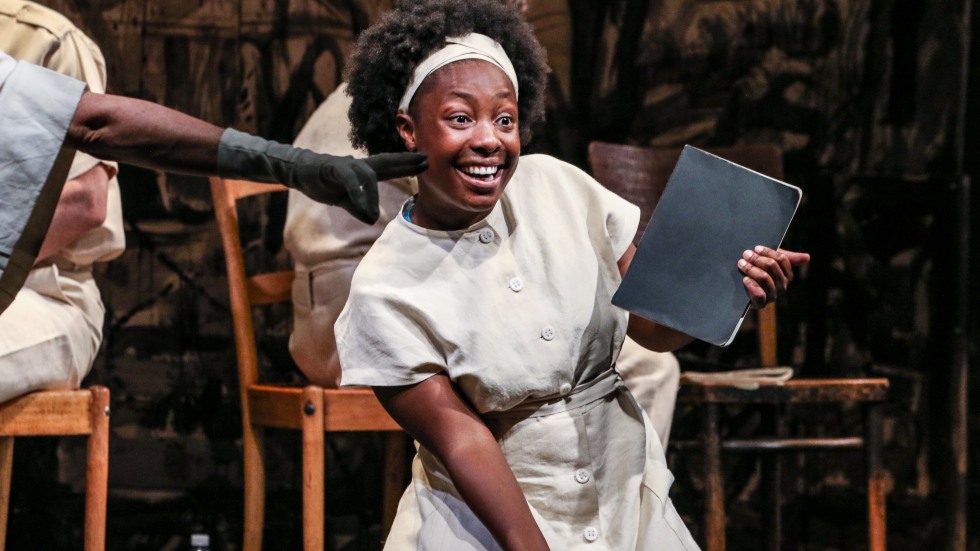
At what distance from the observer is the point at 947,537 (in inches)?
134

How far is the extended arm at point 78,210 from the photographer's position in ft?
7.58

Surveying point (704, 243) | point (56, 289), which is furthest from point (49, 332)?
point (704, 243)

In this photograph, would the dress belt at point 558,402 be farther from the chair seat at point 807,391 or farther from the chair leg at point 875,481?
the chair leg at point 875,481

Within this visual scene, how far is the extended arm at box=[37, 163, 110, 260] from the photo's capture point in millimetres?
2311

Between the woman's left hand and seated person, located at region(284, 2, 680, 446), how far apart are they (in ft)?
2.86

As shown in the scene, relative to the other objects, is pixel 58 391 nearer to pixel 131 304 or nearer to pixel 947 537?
pixel 131 304

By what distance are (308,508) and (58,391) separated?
0.56 m

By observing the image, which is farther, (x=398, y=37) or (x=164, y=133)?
(x=398, y=37)

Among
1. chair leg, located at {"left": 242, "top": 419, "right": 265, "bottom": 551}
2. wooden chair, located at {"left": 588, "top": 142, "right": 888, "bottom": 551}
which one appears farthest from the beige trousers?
wooden chair, located at {"left": 588, "top": 142, "right": 888, "bottom": 551}

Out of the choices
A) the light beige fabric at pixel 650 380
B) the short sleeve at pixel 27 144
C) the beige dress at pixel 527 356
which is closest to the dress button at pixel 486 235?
the beige dress at pixel 527 356

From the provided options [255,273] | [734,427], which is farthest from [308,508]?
[734,427]

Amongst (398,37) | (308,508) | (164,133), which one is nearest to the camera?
(164,133)

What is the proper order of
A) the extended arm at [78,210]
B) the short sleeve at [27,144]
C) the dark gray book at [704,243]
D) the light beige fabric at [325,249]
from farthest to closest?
1. the light beige fabric at [325,249]
2. the extended arm at [78,210]
3. the dark gray book at [704,243]
4. the short sleeve at [27,144]

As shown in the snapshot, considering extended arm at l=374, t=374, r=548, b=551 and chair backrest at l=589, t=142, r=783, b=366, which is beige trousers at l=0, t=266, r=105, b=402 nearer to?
extended arm at l=374, t=374, r=548, b=551
